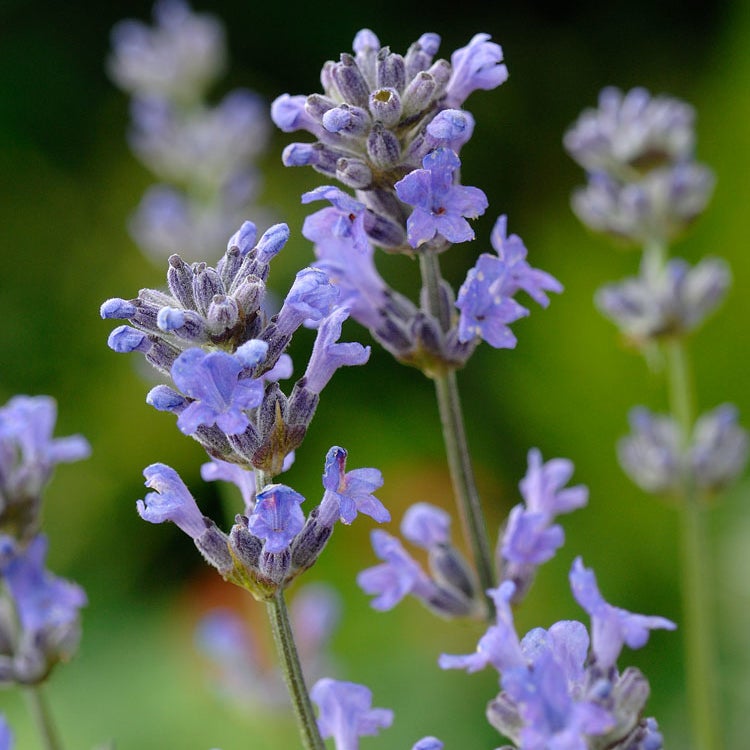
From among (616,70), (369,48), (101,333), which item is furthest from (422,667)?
(616,70)

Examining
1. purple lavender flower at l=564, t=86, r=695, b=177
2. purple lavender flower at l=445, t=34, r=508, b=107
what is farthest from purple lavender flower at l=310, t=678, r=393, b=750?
purple lavender flower at l=564, t=86, r=695, b=177

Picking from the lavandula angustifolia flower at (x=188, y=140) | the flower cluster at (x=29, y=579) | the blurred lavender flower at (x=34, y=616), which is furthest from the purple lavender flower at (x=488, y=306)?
the lavandula angustifolia flower at (x=188, y=140)

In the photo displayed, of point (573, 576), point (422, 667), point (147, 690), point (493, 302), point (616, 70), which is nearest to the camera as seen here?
point (573, 576)

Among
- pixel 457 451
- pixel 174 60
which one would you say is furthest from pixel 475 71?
pixel 174 60

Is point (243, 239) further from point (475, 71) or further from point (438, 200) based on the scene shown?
point (475, 71)

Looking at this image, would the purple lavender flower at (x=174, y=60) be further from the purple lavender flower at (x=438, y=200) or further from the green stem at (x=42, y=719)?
the purple lavender flower at (x=438, y=200)

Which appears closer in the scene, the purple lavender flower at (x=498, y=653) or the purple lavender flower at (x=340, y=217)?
the purple lavender flower at (x=498, y=653)

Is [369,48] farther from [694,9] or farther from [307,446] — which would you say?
[694,9]
